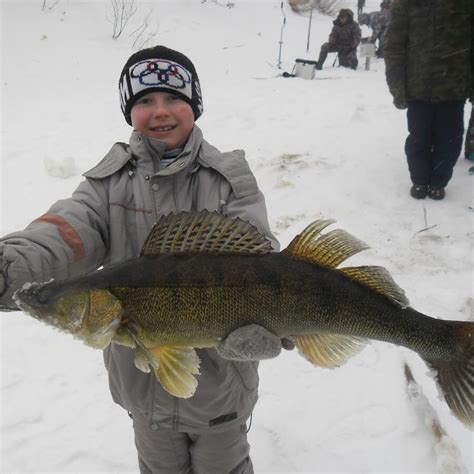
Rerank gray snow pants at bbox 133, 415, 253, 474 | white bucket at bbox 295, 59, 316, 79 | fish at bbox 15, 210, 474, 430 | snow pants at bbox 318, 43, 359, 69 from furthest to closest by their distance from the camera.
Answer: snow pants at bbox 318, 43, 359, 69 → white bucket at bbox 295, 59, 316, 79 → gray snow pants at bbox 133, 415, 253, 474 → fish at bbox 15, 210, 474, 430

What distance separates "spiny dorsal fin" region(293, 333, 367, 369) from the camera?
187 centimetres

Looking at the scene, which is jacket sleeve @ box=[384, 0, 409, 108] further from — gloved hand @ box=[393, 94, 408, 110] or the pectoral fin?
the pectoral fin

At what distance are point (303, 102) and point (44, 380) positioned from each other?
25.1 feet

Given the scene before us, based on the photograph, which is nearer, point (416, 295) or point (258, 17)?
point (416, 295)

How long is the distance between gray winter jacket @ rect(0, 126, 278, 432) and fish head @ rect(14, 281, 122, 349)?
1.05ft

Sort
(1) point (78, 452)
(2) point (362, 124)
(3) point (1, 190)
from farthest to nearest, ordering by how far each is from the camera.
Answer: (2) point (362, 124)
(3) point (1, 190)
(1) point (78, 452)

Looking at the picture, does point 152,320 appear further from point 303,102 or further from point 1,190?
point 303,102

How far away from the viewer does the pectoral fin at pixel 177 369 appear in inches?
68.3

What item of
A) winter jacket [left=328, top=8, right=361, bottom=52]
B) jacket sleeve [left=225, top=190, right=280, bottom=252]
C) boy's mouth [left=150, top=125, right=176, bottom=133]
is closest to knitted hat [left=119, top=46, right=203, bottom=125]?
boy's mouth [left=150, top=125, right=176, bottom=133]

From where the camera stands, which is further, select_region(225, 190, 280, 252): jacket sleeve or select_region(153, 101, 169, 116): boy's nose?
select_region(153, 101, 169, 116): boy's nose

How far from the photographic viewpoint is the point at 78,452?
2.82 metres

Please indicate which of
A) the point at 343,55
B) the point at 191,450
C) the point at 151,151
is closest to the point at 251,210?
the point at 151,151

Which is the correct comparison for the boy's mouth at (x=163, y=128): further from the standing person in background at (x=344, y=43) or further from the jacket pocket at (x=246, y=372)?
the standing person in background at (x=344, y=43)

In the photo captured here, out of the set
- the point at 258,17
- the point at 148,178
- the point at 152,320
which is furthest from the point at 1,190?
the point at 258,17
